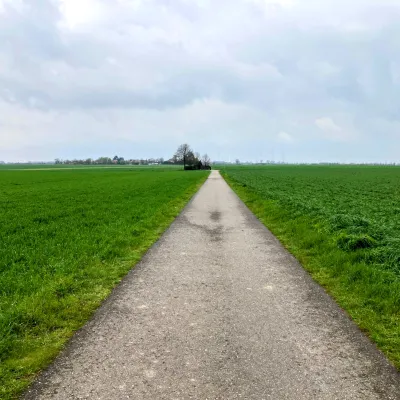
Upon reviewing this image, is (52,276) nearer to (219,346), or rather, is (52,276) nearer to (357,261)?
(219,346)

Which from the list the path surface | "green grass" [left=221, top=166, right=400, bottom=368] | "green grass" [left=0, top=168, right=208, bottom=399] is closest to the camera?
the path surface

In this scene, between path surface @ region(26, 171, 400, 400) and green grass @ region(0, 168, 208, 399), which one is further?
green grass @ region(0, 168, 208, 399)

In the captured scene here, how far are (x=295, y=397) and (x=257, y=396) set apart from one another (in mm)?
398

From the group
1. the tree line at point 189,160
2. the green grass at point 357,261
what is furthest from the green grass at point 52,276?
the tree line at point 189,160

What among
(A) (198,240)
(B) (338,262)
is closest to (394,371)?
(B) (338,262)

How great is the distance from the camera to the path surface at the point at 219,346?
11.7 ft

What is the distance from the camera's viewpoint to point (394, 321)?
5176 mm

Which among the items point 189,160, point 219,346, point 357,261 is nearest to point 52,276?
point 219,346

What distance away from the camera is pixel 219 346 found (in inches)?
173

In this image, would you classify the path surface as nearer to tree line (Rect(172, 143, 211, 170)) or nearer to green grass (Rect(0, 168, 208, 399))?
green grass (Rect(0, 168, 208, 399))

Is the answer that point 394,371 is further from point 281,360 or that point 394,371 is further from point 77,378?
point 77,378

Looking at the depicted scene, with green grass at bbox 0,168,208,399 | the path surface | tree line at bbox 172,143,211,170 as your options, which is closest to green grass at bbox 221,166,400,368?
the path surface

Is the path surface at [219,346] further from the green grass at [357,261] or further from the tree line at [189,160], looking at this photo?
the tree line at [189,160]

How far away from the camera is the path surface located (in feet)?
11.7
